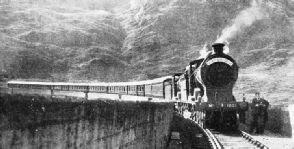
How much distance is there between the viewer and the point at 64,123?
232 cm

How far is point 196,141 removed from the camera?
10203 millimetres

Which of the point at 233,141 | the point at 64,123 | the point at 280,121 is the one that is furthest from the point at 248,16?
the point at 64,123

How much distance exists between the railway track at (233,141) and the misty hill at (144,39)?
24111 mm

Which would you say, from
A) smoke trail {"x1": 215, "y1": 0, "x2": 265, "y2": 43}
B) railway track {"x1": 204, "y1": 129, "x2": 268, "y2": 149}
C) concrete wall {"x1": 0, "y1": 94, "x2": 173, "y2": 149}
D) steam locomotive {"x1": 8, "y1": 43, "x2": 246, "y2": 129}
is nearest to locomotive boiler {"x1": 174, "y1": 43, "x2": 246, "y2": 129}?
steam locomotive {"x1": 8, "y1": 43, "x2": 246, "y2": 129}

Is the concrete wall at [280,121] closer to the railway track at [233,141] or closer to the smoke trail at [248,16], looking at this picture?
the railway track at [233,141]

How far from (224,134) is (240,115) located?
152 centimetres

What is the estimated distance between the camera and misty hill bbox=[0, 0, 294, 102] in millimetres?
50281

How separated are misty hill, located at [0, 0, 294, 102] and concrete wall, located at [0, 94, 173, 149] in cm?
3288

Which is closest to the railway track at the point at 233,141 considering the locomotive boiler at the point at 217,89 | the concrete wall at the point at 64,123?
the locomotive boiler at the point at 217,89

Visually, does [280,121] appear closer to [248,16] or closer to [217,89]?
[217,89]

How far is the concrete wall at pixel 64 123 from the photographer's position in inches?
71.4

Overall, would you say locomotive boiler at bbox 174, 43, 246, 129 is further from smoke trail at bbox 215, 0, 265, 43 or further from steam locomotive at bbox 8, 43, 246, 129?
smoke trail at bbox 215, 0, 265, 43

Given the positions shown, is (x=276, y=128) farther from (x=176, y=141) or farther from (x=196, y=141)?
(x=176, y=141)

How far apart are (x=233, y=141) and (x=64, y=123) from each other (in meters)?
9.06
